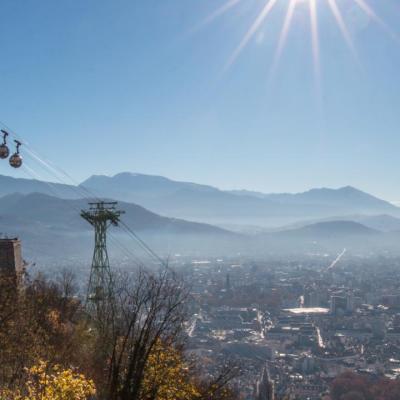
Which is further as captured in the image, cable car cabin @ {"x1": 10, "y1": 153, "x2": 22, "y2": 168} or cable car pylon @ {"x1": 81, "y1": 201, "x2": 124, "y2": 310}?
cable car pylon @ {"x1": 81, "y1": 201, "x2": 124, "y2": 310}

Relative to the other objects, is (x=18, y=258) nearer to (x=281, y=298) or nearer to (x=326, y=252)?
(x=281, y=298)

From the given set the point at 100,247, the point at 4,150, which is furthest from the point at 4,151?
the point at 100,247

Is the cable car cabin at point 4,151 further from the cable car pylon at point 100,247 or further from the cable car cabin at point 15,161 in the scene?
the cable car pylon at point 100,247

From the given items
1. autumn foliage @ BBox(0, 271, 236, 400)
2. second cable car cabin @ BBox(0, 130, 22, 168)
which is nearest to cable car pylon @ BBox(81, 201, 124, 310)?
autumn foliage @ BBox(0, 271, 236, 400)

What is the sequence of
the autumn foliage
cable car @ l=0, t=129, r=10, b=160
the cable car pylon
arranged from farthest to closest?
the cable car pylon < cable car @ l=0, t=129, r=10, b=160 < the autumn foliage

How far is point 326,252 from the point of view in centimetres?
16612

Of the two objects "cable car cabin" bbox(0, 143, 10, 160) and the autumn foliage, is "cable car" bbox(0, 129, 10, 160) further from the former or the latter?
the autumn foliage

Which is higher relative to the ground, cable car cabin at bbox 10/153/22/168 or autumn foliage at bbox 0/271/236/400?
cable car cabin at bbox 10/153/22/168

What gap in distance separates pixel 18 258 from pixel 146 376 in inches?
313

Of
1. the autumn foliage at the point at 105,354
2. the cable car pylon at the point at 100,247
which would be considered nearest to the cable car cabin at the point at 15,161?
the autumn foliage at the point at 105,354

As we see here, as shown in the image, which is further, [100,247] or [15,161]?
[100,247]

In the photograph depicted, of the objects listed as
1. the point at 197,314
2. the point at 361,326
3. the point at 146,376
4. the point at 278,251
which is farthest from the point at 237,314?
the point at 278,251

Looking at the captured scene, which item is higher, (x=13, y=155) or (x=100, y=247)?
(x=13, y=155)

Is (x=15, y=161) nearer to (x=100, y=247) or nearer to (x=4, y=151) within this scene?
(x=4, y=151)
